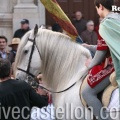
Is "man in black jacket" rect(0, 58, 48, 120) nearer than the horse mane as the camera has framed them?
Yes

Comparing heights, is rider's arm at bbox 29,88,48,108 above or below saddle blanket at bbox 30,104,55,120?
above

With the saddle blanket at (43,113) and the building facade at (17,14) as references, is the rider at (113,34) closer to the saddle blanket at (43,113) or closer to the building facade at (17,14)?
the saddle blanket at (43,113)

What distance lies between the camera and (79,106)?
7566 millimetres

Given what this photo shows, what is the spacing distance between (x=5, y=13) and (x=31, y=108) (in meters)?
10.9

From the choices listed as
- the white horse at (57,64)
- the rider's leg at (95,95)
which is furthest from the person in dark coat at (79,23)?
the rider's leg at (95,95)

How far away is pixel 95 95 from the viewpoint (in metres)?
7.39

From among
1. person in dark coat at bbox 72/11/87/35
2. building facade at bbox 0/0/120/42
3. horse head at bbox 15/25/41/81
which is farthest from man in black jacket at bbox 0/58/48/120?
building facade at bbox 0/0/120/42

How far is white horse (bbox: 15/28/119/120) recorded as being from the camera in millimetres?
7750

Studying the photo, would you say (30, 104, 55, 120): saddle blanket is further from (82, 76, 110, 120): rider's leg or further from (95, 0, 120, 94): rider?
(95, 0, 120, 94): rider

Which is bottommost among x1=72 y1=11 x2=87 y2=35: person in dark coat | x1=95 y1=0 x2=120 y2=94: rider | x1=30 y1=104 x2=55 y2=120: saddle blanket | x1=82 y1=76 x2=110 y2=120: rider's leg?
x1=72 y1=11 x2=87 y2=35: person in dark coat

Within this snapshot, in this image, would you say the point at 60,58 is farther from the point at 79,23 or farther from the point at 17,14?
the point at 17,14

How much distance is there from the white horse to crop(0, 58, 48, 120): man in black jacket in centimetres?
69

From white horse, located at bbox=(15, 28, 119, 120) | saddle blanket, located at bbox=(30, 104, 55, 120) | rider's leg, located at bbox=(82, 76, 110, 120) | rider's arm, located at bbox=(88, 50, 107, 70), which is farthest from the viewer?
saddle blanket, located at bbox=(30, 104, 55, 120)

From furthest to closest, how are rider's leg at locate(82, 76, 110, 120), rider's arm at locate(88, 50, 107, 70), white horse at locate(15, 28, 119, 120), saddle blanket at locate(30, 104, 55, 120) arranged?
saddle blanket at locate(30, 104, 55, 120) → white horse at locate(15, 28, 119, 120) → rider's leg at locate(82, 76, 110, 120) → rider's arm at locate(88, 50, 107, 70)
